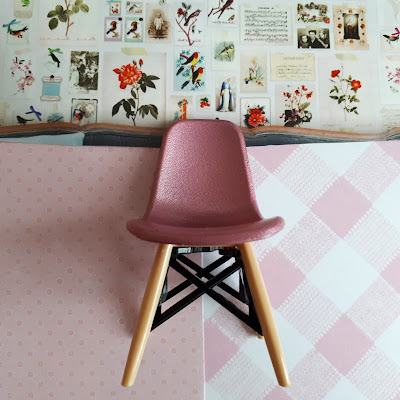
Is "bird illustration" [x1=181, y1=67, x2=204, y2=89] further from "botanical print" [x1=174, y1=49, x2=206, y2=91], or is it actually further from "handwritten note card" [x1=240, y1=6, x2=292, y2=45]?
"handwritten note card" [x1=240, y1=6, x2=292, y2=45]

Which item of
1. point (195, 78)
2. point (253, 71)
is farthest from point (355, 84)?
point (195, 78)

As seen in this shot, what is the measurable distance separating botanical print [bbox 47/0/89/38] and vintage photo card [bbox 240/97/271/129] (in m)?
0.78

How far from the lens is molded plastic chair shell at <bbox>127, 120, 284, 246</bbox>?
4.20ft

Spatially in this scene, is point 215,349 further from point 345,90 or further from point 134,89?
point 345,90

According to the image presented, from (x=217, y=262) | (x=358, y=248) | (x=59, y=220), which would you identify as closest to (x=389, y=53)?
(x=358, y=248)

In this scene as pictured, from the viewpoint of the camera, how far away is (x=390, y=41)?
164 centimetres

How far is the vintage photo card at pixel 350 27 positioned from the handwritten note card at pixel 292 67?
0.15m

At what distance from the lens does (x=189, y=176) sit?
4.42 feet

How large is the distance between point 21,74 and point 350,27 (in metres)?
1.40

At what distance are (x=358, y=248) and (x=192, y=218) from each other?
0.64 metres

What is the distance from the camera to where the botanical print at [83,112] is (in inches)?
61.4

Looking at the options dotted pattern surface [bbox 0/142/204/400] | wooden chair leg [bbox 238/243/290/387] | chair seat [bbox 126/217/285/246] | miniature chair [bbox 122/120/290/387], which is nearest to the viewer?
chair seat [bbox 126/217/285/246]

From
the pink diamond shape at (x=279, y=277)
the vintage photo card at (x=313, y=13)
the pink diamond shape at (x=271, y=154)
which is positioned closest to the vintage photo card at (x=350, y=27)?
the vintage photo card at (x=313, y=13)

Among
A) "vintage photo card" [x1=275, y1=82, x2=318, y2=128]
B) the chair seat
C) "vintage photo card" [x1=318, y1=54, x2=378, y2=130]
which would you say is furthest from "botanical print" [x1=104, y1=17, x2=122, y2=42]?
the chair seat
